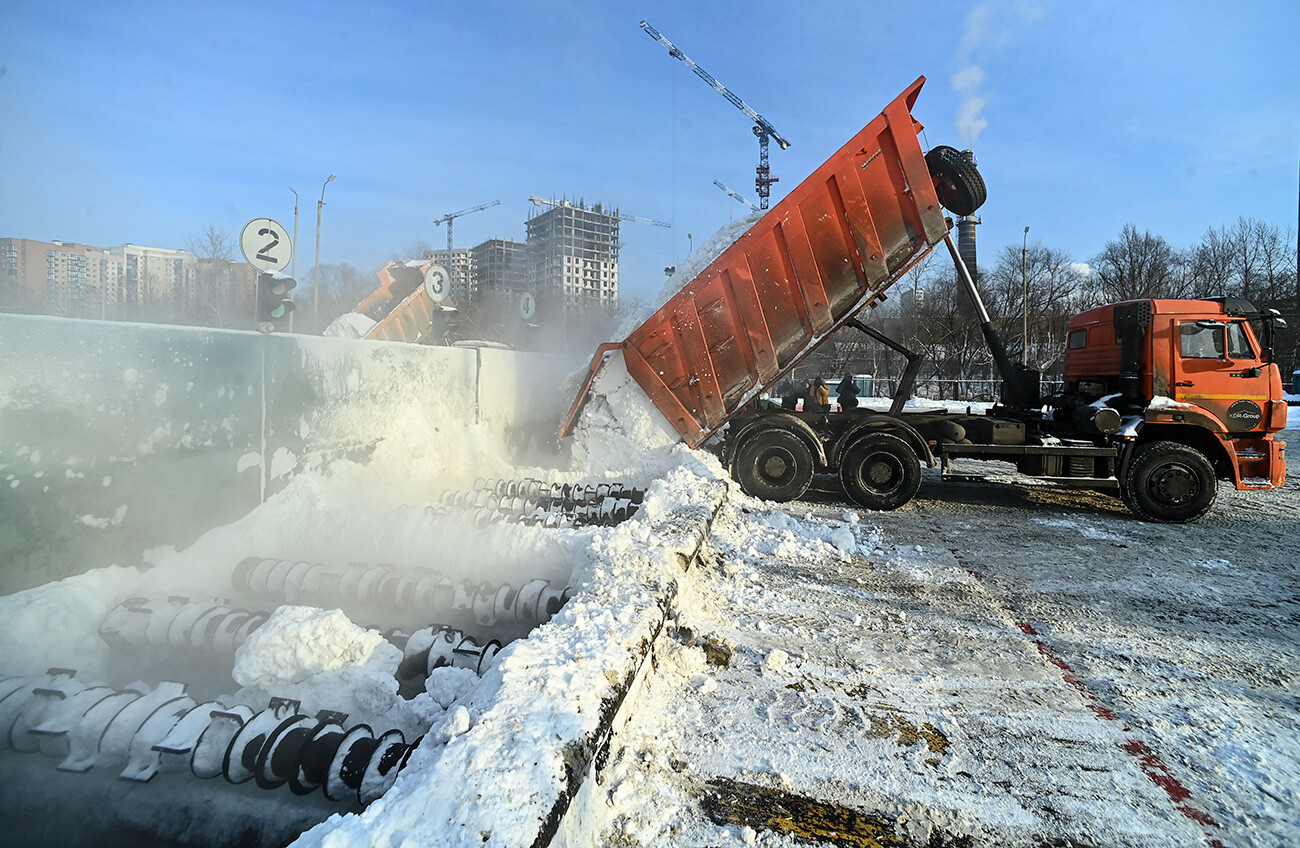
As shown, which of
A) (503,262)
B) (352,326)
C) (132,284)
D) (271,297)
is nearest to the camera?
(271,297)

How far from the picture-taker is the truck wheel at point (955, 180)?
7734mm

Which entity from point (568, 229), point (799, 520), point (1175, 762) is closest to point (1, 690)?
point (1175, 762)

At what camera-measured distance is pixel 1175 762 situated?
9.82 feet

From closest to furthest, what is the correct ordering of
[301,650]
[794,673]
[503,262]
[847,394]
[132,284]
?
1. [301,650]
2. [794,673]
3. [847,394]
4. [132,284]
5. [503,262]

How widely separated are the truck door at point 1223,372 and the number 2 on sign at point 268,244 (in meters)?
10.1

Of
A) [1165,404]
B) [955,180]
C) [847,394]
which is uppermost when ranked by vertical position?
[955,180]

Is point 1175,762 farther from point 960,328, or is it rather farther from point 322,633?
point 960,328

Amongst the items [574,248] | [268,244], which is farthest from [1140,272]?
[268,244]

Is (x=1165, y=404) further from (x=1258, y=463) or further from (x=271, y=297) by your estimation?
(x=271, y=297)

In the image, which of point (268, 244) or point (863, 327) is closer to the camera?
point (268, 244)

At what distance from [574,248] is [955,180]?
146ft

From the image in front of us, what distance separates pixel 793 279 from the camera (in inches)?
306

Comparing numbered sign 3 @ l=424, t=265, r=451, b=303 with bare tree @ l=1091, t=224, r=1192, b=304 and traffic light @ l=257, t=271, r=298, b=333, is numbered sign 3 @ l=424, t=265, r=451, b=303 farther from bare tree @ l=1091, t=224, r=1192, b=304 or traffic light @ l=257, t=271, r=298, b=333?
bare tree @ l=1091, t=224, r=1192, b=304

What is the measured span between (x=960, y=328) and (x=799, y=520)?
1210 inches
